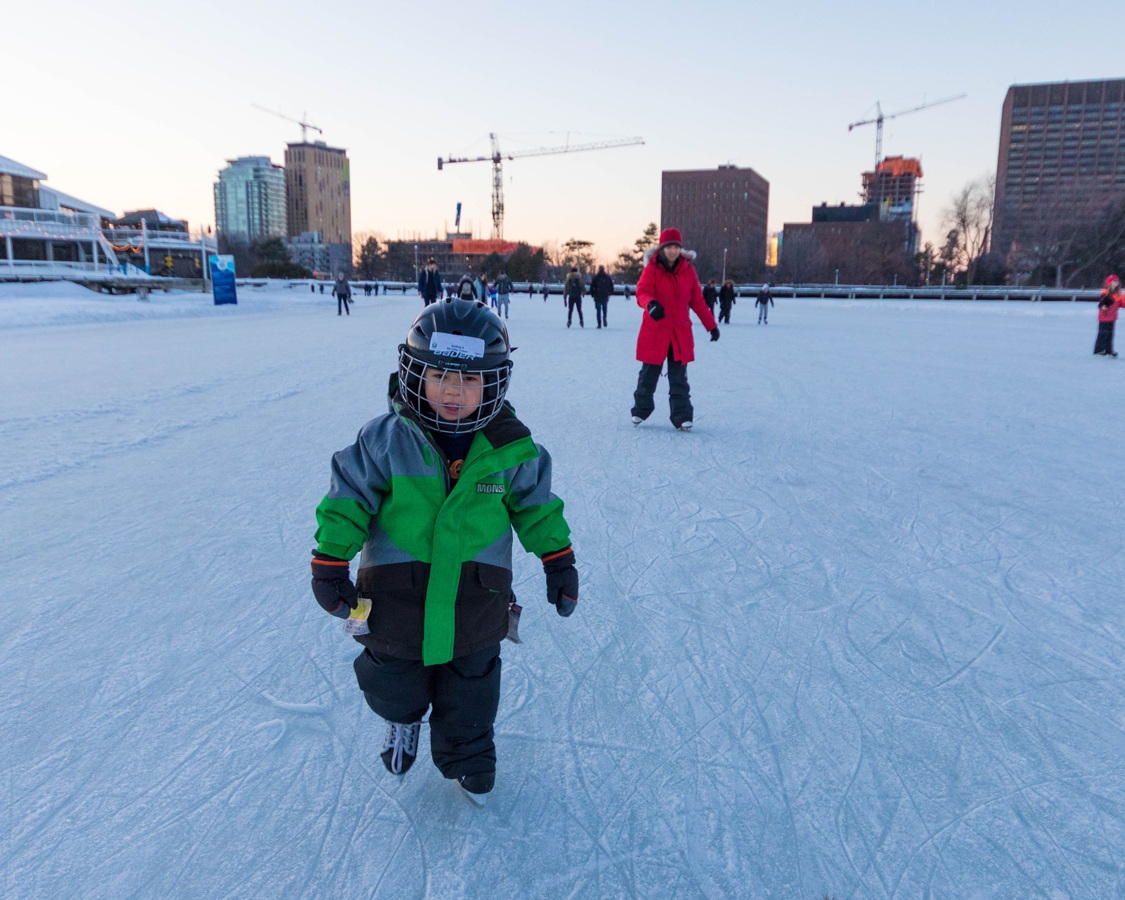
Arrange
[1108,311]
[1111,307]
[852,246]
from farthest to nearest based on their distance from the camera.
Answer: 1. [852,246]
2. [1108,311]
3. [1111,307]

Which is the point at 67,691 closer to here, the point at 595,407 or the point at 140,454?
the point at 140,454

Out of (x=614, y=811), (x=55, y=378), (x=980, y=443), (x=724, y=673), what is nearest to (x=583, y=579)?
(x=724, y=673)

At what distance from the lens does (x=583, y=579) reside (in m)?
2.89

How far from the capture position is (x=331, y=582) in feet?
4.73

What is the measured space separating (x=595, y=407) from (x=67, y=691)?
484 centimetres

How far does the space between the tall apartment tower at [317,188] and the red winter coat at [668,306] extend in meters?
163

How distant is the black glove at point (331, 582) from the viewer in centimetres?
144

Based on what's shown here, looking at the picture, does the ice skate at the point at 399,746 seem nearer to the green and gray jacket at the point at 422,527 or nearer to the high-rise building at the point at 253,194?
the green and gray jacket at the point at 422,527

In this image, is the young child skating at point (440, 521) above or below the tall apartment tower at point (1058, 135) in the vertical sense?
below

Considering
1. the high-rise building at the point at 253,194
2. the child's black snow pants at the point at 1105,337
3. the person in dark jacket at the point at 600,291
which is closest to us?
the child's black snow pants at the point at 1105,337

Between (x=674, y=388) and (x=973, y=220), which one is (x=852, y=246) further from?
(x=674, y=388)

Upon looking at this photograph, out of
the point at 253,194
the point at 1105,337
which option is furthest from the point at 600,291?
the point at 253,194

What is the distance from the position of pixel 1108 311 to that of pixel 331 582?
12120mm

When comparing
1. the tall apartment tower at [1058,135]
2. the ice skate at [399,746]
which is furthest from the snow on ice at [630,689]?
the tall apartment tower at [1058,135]
